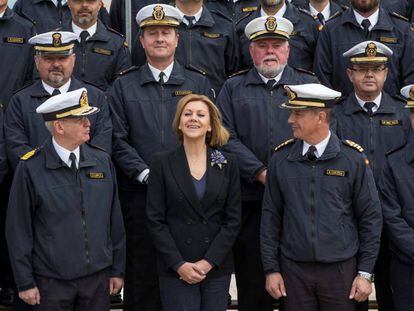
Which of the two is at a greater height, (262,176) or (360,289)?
(262,176)

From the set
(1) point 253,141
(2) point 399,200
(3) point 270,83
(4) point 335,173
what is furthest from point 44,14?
(2) point 399,200

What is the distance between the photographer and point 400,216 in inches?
254

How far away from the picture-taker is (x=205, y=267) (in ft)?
20.0

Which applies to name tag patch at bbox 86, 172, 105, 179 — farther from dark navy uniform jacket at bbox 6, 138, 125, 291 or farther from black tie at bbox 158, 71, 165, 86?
black tie at bbox 158, 71, 165, 86

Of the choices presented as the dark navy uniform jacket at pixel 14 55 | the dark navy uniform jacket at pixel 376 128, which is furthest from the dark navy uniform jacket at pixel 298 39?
the dark navy uniform jacket at pixel 14 55

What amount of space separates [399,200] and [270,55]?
5.13 feet

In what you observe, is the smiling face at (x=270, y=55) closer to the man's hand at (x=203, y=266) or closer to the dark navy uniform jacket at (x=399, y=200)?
the dark navy uniform jacket at (x=399, y=200)

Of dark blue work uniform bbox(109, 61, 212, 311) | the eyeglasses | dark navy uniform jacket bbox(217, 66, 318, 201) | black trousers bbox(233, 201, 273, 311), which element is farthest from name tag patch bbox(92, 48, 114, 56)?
the eyeglasses

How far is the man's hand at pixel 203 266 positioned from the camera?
6066mm

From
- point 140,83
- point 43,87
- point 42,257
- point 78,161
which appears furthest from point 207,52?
point 42,257

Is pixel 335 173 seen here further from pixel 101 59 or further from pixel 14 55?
pixel 14 55

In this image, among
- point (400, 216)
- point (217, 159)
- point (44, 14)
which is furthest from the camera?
point (44, 14)

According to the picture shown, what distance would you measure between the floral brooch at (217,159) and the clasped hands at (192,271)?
0.70 meters

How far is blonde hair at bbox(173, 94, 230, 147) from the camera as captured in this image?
627 cm
